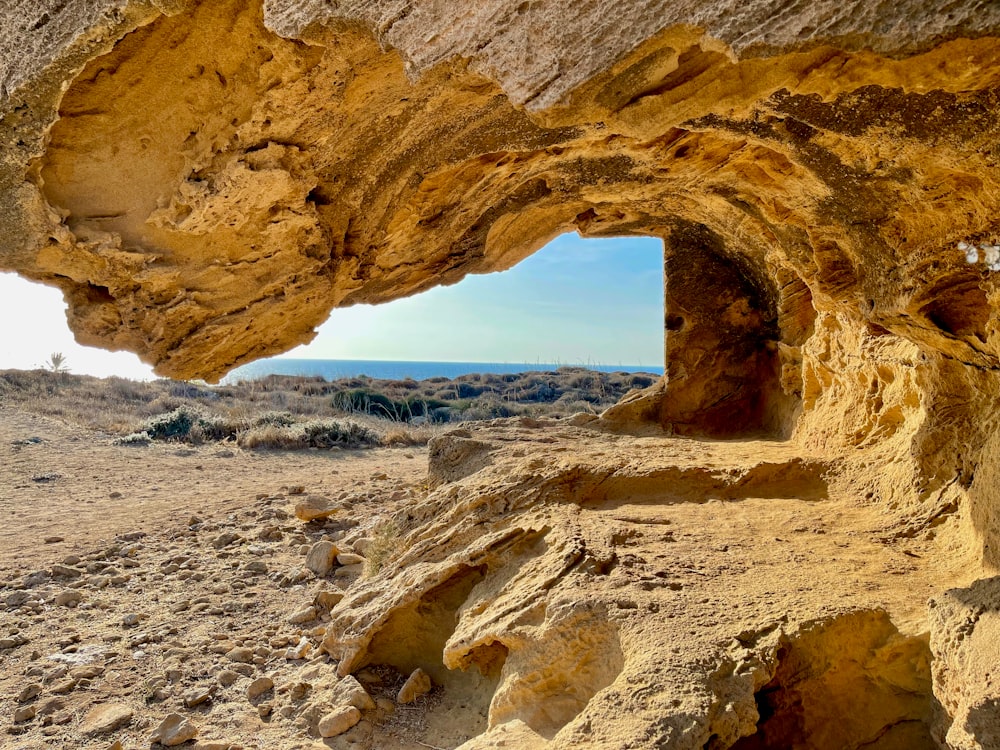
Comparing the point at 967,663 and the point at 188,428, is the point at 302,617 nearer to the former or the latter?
the point at 967,663

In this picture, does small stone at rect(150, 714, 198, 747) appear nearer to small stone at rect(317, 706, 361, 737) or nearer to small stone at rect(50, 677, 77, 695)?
small stone at rect(317, 706, 361, 737)

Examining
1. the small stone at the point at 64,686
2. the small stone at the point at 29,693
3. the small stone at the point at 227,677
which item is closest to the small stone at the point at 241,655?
the small stone at the point at 227,677

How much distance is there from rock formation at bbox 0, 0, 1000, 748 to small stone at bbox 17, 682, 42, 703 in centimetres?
170

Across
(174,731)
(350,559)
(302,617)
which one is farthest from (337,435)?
(174,731)

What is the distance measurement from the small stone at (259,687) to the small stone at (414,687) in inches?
→ 32.7

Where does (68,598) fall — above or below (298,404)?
below

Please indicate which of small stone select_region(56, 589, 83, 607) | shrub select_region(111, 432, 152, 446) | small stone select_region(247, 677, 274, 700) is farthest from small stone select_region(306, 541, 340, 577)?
shrub select_region(111, 432, 152, 446)

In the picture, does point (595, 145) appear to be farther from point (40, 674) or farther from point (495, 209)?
point (40, 674)

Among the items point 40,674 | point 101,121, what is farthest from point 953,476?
point 40,674

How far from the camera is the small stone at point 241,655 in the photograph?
3.96 metres

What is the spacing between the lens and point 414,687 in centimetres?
335

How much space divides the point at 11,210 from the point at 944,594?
4434 mm

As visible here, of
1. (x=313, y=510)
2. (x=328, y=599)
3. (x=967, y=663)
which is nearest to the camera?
(x=967, y=663)

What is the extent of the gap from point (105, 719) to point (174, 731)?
0.46m
